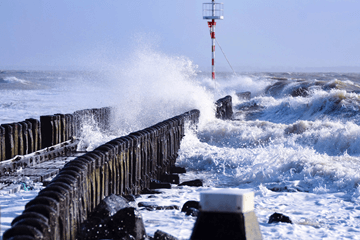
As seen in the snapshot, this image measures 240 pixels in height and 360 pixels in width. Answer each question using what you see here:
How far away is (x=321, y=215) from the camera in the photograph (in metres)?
5.65

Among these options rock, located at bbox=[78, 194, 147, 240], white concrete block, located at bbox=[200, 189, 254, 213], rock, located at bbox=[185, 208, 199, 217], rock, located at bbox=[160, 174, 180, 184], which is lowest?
rock, located at bbox=[160, 174, 180, 184]

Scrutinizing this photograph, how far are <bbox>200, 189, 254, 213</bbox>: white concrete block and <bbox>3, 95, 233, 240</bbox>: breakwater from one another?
1.47 m

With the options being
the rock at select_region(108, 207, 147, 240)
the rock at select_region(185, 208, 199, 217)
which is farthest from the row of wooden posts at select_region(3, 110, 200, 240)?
the rock at select_region(185, 208, 199, 217)

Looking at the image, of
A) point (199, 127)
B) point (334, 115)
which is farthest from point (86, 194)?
point (334, 115)

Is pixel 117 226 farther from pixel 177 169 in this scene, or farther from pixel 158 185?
pixel 177 169

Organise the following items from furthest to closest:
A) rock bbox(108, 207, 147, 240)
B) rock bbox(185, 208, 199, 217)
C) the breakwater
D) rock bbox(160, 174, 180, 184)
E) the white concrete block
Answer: rock bbox(160, 174, 180, 184) → rock bbox(185, 208, 199, 217) → rock bbox(108, 207, 147, 240) → the breakwater → the white concrete block

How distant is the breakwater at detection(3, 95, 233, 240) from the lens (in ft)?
9.71

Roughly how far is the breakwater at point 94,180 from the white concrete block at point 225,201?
1.47 meters

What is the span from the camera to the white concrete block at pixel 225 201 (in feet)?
5.04

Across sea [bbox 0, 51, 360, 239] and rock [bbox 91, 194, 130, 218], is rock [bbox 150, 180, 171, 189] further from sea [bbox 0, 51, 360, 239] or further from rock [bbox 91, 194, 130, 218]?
rock [bbox 91, 194, 130, 218]

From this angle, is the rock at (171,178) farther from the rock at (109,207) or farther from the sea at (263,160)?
the rock at (109,207)

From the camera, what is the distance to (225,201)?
1.55m

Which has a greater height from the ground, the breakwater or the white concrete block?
the white concrete block

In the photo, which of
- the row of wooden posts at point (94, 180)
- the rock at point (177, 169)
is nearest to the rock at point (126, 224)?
the row of wooden posts at point (94, 180)
